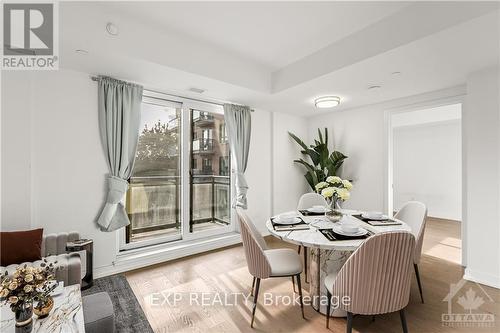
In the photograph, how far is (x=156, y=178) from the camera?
3.49 m

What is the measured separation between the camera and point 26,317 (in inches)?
50.6

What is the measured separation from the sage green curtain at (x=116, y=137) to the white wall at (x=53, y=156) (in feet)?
0.30

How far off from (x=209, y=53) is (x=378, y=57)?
6.13ft

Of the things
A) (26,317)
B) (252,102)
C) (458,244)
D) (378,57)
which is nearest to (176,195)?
(252,102)

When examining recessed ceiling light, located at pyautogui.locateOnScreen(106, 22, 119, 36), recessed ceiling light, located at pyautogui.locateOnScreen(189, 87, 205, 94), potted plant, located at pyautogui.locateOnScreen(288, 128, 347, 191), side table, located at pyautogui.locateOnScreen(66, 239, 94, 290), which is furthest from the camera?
potted plant, located at pyautogui.locateOnScreen(288, 128, 347, 191)

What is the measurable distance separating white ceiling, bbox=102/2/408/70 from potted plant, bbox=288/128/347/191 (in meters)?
2.05

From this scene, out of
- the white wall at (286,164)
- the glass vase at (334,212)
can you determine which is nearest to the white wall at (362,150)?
the white wall at (286,164)

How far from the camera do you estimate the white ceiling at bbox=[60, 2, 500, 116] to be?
2.01m

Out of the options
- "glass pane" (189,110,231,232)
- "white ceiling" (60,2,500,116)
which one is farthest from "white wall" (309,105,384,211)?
"glass pane" (189,110,231,232)

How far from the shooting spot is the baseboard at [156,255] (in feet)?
9.42

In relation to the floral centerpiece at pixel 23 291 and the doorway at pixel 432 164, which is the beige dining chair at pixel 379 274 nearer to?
the floral centerpiece at pixel 23 291
